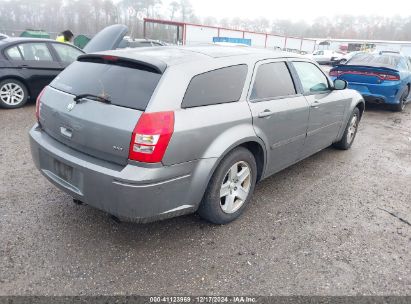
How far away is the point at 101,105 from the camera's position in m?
2.63

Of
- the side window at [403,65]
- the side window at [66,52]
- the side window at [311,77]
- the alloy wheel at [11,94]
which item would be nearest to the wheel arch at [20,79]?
the alloy wheel at [11,94]

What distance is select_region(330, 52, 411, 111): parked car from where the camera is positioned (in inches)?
313

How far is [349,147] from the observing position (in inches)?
221

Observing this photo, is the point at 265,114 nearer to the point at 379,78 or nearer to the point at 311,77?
the point at 311,77

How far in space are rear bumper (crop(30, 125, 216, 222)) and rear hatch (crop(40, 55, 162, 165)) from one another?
104 mm

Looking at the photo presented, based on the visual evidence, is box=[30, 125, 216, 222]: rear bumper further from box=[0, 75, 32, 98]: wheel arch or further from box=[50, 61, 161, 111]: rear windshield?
box=[0, 75, 32, 98]: wheel arch

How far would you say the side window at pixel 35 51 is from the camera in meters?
6.92

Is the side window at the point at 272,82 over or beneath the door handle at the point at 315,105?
over

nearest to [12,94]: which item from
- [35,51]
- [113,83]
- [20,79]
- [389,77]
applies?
[20,79]

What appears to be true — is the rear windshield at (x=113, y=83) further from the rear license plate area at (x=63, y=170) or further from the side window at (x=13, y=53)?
the side window at (x=13, y=53)

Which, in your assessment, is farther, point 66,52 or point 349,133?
point 66,52

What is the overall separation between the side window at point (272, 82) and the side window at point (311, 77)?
0.29 metres

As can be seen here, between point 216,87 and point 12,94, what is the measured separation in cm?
571

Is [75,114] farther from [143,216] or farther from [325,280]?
[325,280]
